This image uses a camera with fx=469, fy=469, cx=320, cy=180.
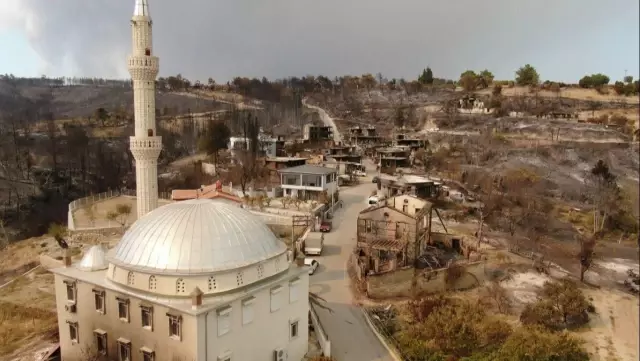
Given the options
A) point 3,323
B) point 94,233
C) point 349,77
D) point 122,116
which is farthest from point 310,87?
point 3,323

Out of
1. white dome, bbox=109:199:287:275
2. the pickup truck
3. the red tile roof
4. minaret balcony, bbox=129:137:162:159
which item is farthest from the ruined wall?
the red tile roof

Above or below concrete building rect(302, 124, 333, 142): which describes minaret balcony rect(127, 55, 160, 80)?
above

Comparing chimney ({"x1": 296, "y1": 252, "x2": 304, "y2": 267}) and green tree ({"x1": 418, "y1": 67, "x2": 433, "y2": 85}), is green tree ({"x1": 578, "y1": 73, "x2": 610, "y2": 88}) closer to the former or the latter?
green tree ({"x1": 418, "y1": 67, "x2": 433, "y2": 85})

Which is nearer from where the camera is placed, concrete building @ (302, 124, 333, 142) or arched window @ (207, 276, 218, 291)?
arched window @ (207, 276, 218, 291)

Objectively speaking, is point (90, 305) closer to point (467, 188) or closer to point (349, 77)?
point (467, 188)

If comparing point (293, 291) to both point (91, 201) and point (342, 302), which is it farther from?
point (91, 201)
